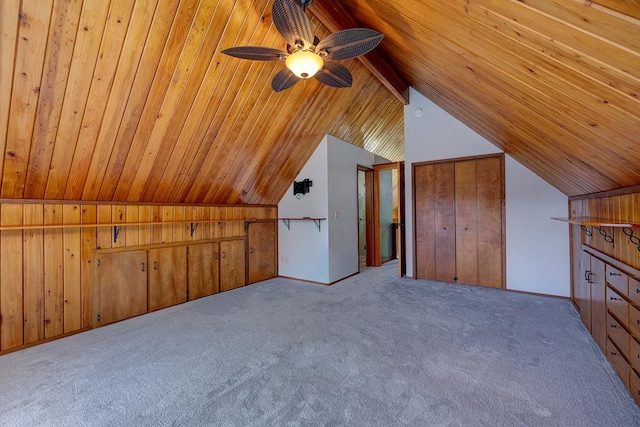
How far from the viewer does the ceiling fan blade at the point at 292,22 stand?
5.95 ft

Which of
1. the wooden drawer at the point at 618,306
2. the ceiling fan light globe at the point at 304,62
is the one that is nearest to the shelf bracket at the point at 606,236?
the wooden drawer at the point at 618,306

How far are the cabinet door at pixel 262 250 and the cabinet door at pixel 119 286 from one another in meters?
1.76

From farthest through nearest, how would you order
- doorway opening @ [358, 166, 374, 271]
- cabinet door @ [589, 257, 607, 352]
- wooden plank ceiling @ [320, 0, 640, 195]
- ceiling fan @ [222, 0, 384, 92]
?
1. doorway opening @ [358, 166, 374, 271]
2. cabinet door @ [589, 257, 607, 352]
3. ceiling fan @ [222, 0, 384, 92]
4. wooden plank ceiling @ [320, 0, 640, 195]

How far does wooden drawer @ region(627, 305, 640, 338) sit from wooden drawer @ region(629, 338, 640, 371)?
0.18ft

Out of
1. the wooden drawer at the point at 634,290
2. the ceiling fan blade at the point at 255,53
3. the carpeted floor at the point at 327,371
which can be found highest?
the ceiling fan blade at the point at 255,53

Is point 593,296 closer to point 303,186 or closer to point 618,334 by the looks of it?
point 618,334

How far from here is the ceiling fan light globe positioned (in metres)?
2.12

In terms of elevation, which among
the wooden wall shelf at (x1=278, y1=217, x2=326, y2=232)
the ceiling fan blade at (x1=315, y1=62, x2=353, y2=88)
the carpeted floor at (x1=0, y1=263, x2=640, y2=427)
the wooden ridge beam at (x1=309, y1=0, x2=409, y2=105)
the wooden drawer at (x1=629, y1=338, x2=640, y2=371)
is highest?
the wooden ridge beam at (x1=309, y1=0, x2=409, y2=105)

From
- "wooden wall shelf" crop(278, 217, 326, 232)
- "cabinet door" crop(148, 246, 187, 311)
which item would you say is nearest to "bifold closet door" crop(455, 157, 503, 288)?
"wooden wall shelf" crop(278, 217, 326, 232)

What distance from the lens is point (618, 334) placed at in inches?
76.5

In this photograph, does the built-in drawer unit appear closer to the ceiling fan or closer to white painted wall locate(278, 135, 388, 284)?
the ceiling fan

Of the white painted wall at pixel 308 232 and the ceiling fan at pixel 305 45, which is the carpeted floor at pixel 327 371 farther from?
the ceiling fan at pixel 305 45

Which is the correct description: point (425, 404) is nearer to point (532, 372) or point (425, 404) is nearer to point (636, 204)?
point (532, 372)

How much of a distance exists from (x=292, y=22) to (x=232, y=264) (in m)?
3.73
